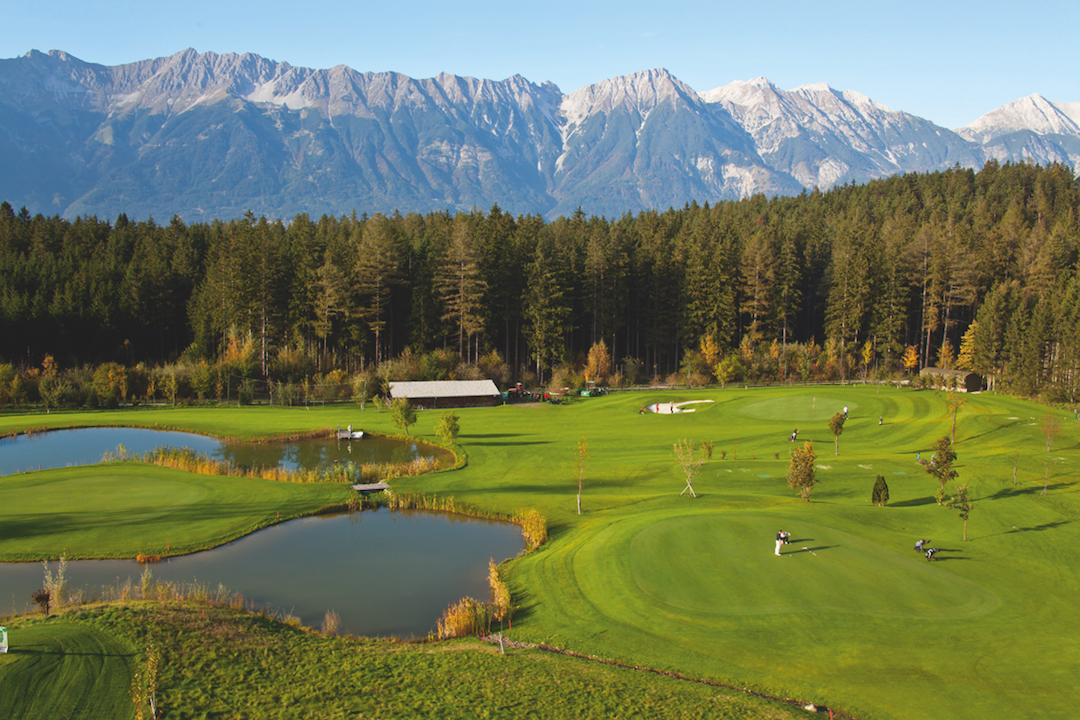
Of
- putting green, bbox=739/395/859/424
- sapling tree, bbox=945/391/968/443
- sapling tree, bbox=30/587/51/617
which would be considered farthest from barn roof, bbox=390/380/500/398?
sapling tree, bbox=30/587/51/617

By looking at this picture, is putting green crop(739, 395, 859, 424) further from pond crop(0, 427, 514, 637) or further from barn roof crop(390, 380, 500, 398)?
pond crop(0, 427, 514, 637)

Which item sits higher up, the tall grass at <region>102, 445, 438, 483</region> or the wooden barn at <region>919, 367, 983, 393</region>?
the wooden barn at <region>919, 367, 983, 393</region>

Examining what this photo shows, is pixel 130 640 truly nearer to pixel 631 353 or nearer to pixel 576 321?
pixel 576 321

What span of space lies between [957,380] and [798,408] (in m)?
28.6

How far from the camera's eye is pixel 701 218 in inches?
4350

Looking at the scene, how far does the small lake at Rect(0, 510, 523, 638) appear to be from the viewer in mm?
22000

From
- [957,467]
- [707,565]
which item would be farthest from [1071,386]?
[707,565]

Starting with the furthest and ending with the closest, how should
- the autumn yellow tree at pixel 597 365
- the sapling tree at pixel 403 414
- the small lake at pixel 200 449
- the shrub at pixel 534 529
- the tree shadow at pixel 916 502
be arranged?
the autumn yellow tree at pixel 597 365, the sapling tree at pixel 403 414, the small lake at pixel 200 449, the tree shadow at pixel 916 502, the shrub at pixel 534 529

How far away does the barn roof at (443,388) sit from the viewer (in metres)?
69.1

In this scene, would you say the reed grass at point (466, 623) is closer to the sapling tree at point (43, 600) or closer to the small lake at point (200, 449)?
the sapling tree at point (43, 600)

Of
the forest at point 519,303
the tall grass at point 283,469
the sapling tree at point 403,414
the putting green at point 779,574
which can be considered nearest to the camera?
the putting green at point 779,574

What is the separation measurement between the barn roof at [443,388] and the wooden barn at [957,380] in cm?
5265

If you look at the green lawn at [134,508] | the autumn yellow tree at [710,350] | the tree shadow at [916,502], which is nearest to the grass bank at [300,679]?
the green lawn at [134,508]

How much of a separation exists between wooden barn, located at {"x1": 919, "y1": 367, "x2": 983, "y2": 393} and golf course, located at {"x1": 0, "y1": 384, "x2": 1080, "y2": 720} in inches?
985
